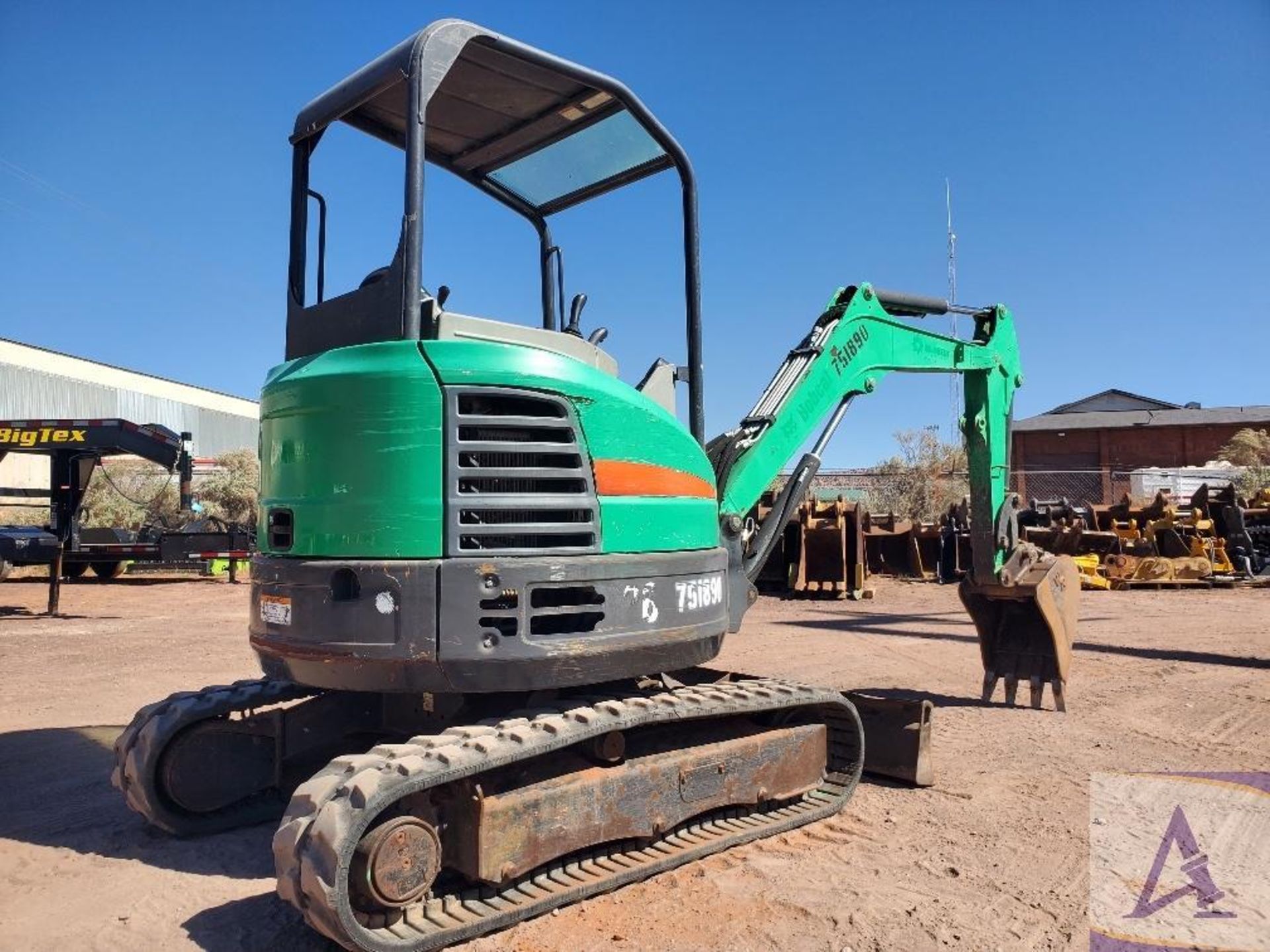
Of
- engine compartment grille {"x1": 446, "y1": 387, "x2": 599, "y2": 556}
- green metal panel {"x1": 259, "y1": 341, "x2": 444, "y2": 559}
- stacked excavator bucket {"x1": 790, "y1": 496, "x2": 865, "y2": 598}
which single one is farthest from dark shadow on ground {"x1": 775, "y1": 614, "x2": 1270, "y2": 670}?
green metal panel {"x1": 259, "y1": 341, "x2": 444, "y2": 559}

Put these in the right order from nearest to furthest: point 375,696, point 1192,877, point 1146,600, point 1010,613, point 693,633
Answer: point 1192,877, point 693,633, point 375,696, point 1010,613, point 1146,600

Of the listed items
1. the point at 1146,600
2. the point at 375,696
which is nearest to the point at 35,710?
the point at 375,696

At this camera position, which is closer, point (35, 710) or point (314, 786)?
point (314, 786)

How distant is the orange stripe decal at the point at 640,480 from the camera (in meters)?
3.77

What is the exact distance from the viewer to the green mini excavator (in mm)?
3371

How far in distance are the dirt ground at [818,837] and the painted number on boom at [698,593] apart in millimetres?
1064

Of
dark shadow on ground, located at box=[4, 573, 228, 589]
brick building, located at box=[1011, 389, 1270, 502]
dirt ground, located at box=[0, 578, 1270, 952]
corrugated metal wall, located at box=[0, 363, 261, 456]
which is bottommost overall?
dirt ground, located at box=[0, 578, 1270, 952]

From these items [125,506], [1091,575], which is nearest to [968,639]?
[1091,575]

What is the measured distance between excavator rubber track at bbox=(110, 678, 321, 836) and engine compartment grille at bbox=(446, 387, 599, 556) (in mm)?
1358

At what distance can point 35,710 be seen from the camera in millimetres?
7203

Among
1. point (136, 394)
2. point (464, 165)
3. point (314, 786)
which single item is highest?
point (136, 394)

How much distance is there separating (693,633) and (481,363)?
1.48 meters

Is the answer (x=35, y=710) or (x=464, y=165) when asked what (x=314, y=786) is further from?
(x=35, y=710)

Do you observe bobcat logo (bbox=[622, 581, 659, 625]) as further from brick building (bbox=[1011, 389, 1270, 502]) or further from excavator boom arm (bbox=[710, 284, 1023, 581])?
brick building (bbox=[1011, 389, 1270, 502])
